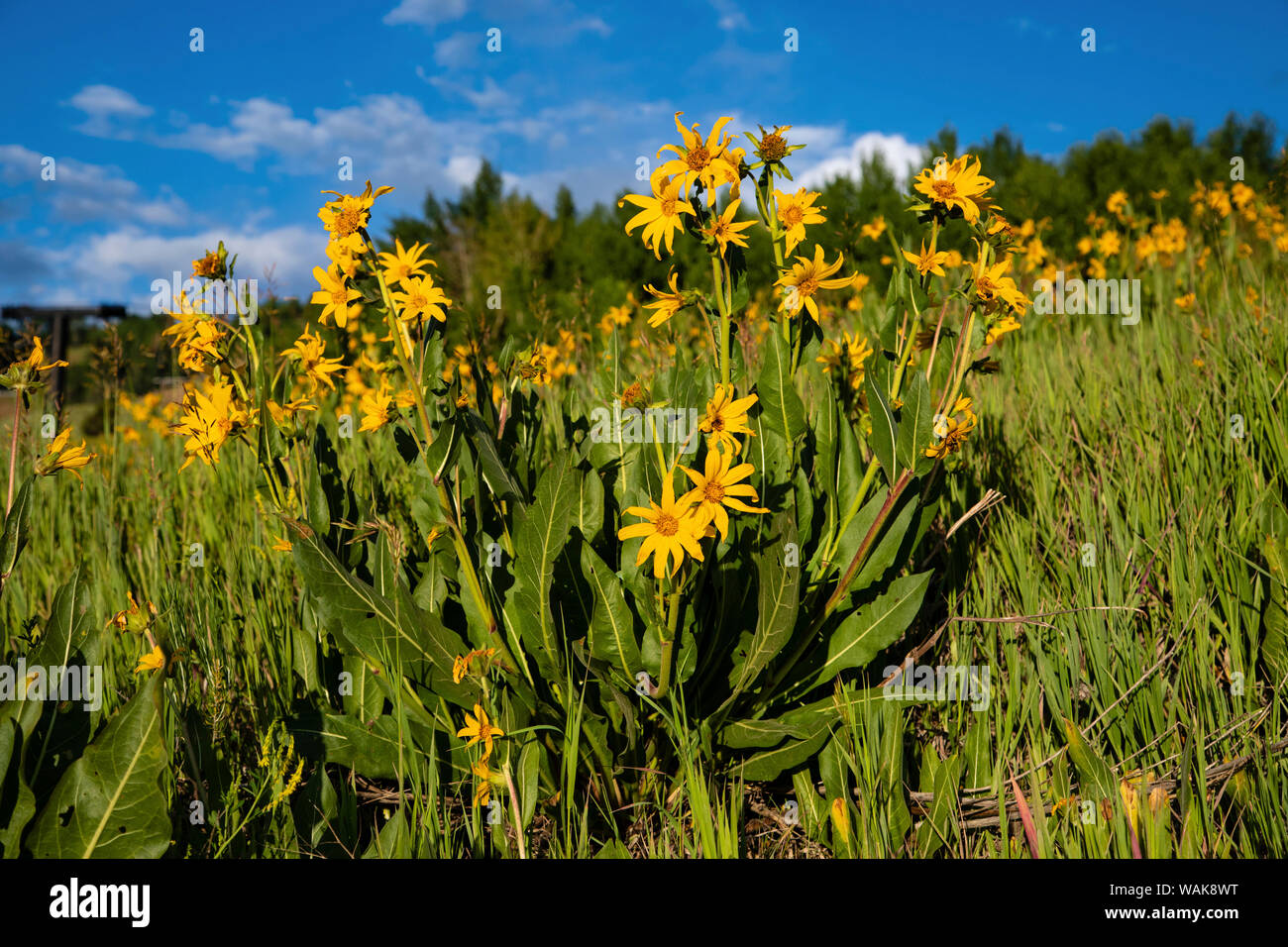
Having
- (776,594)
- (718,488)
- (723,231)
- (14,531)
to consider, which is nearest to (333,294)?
(14,531)

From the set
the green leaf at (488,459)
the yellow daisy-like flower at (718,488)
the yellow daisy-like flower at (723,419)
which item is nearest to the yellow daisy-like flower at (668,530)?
the yellow daisy-like flower at (718,488)

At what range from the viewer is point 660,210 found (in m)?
1.63

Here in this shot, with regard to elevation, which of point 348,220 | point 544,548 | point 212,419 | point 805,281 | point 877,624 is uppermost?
point 348,220

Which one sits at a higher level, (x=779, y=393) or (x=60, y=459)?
(x=779, y=393)

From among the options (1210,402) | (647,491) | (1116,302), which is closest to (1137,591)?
(1210,402)

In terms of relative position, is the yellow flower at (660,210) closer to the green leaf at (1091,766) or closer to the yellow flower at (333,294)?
the yellow flower at (333,294)

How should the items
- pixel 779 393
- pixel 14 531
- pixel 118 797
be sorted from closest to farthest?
pixel 118 797, pixel 14 531, pixel 779 393

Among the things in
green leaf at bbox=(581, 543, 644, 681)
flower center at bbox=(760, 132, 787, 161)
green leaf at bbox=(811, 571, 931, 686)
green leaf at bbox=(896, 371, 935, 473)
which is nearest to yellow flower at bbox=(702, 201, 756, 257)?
flower center at bbox=(760, 132, 787, 161)

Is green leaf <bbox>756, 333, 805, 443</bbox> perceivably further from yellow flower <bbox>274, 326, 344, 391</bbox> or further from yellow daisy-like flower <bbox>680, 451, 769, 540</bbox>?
yellow flower <bbox>274, 326, 344, 391</bbox>

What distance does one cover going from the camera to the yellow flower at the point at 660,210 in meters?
1.58

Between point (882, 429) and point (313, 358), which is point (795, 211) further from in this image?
point (313, 358)

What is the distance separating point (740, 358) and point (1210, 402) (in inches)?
78.6

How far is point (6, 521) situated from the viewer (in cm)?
126

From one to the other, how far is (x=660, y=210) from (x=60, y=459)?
4.10ft
